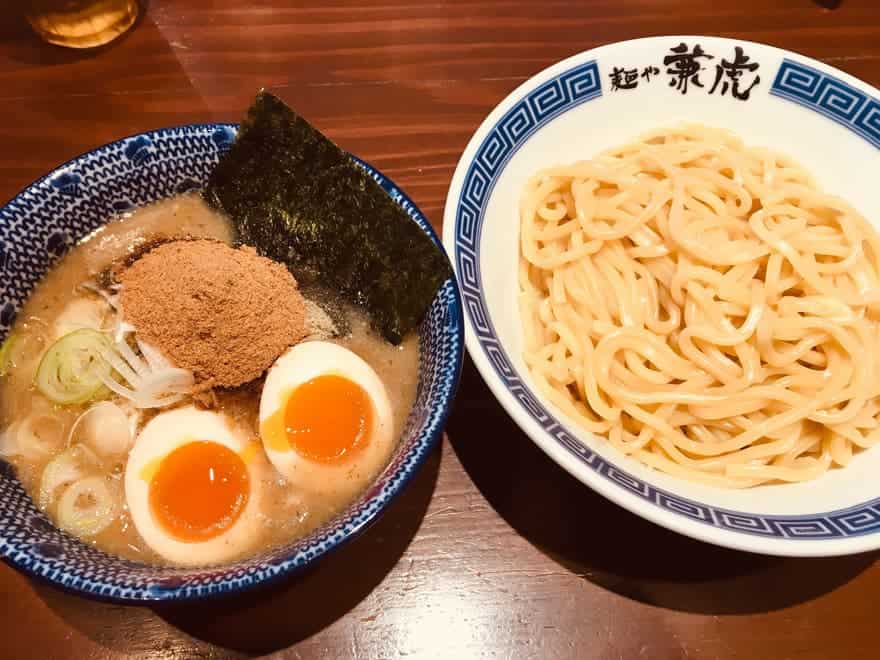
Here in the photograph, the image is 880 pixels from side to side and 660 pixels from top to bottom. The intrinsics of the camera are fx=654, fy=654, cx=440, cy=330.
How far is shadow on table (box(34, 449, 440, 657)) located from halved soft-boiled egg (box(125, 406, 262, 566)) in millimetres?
149

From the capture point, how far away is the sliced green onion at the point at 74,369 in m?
1.45

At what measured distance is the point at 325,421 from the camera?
1409 mm

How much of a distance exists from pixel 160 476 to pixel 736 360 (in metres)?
1.33

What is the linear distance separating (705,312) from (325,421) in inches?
36.5

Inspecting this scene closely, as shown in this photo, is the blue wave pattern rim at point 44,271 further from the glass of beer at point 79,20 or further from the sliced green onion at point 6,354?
the glass of beer at point 79,20

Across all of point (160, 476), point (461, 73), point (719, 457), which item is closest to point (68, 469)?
point (160, 476)

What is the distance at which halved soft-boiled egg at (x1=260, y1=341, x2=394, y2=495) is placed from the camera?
1.38 metres

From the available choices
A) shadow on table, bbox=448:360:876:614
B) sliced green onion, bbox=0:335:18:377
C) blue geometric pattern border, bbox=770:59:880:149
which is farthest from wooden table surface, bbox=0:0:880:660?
blue geometric pattern border, bbox=770:59:880:149

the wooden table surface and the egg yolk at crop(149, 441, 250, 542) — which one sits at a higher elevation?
the egg yolk at crop(149, 441, 250, 542)

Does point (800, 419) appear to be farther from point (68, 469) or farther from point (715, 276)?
point (68, 469)

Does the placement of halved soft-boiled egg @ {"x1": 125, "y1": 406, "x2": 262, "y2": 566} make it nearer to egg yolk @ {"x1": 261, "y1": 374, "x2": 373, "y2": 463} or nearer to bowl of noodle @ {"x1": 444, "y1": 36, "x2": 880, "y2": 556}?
egg yolk @ {"x1": 261, "y1": 374, "x2": 373, "y2": 463}

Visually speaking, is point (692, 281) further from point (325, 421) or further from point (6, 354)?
point (6, 354)

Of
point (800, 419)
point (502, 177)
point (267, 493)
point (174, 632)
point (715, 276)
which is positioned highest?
point (502, 177)

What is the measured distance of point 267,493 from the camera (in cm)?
139
